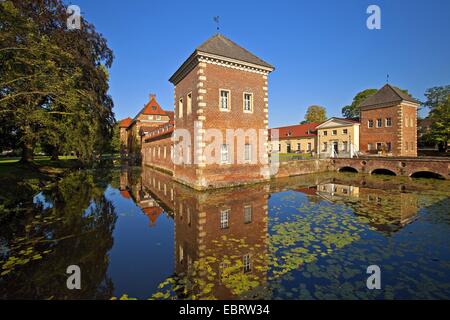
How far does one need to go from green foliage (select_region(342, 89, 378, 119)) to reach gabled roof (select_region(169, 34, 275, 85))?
43165 mm

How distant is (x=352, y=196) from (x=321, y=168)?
47.9 feet

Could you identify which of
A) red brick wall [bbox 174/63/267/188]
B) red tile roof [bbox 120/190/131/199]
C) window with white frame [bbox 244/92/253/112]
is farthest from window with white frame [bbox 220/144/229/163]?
red tile roof [bbox 120/190/131/199]

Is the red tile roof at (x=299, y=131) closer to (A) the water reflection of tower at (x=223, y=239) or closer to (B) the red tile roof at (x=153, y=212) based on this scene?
(A) the water reflection of tower at (x=223, y=239)

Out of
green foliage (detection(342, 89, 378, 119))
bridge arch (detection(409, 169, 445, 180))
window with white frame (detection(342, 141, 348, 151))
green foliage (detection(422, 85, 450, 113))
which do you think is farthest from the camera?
green foliage (detection(342, 89, 378, 119))

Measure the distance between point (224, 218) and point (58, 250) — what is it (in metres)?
5.37

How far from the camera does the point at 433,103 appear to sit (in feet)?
151

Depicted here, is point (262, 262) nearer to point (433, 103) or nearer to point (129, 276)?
point (129, 276)

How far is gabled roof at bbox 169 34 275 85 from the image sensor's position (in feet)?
48.2

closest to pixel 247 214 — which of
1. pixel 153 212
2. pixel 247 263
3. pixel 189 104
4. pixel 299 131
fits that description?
pixel 247 263

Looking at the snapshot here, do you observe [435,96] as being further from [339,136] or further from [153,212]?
[153,212]

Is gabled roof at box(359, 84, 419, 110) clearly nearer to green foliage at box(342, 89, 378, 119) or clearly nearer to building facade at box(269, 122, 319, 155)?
building facade at box(269, 122, 319, 155)

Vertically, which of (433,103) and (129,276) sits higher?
(433,103)

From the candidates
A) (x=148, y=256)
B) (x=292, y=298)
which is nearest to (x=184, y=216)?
(x=148, y=256)

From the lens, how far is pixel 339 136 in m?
37.7
